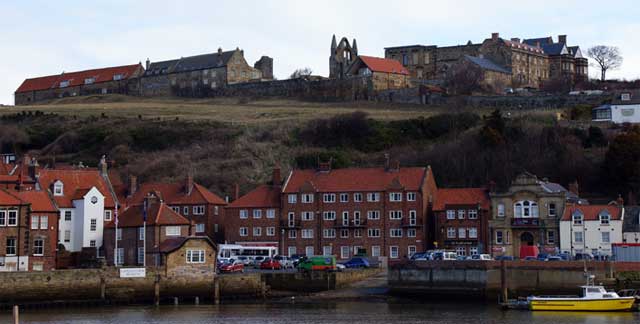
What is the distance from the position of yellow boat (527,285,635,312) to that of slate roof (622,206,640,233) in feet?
44.9

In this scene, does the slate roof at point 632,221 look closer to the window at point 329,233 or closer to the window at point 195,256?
the window at point 329,233

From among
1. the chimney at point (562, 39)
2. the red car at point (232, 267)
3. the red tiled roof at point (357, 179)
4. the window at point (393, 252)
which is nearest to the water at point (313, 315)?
the red car at point (232, 267)

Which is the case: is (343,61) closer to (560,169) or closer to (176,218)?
(560,169)

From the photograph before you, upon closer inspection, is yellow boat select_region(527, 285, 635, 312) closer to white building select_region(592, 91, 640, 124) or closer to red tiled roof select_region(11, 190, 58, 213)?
red tiled roof select_region(11, 190, 58, 213)

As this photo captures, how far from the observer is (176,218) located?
71.6 meters

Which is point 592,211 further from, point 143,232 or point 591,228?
point 143,232

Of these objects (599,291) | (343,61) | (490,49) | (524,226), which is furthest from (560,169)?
(343,61)

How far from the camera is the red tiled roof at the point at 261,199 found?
83.9 metres

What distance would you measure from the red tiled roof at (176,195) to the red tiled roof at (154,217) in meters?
10.1

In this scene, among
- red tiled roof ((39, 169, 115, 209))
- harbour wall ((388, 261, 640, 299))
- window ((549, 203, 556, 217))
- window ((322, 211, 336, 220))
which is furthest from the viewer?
window ((322, 211, 336, 220))

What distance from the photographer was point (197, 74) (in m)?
158

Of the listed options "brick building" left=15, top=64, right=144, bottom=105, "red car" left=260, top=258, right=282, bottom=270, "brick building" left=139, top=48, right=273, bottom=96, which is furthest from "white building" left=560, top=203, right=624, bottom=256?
"brick building" left=15, top=64, right=144, bottom=105

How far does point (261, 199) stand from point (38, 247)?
67.8ft

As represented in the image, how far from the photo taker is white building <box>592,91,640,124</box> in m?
108
